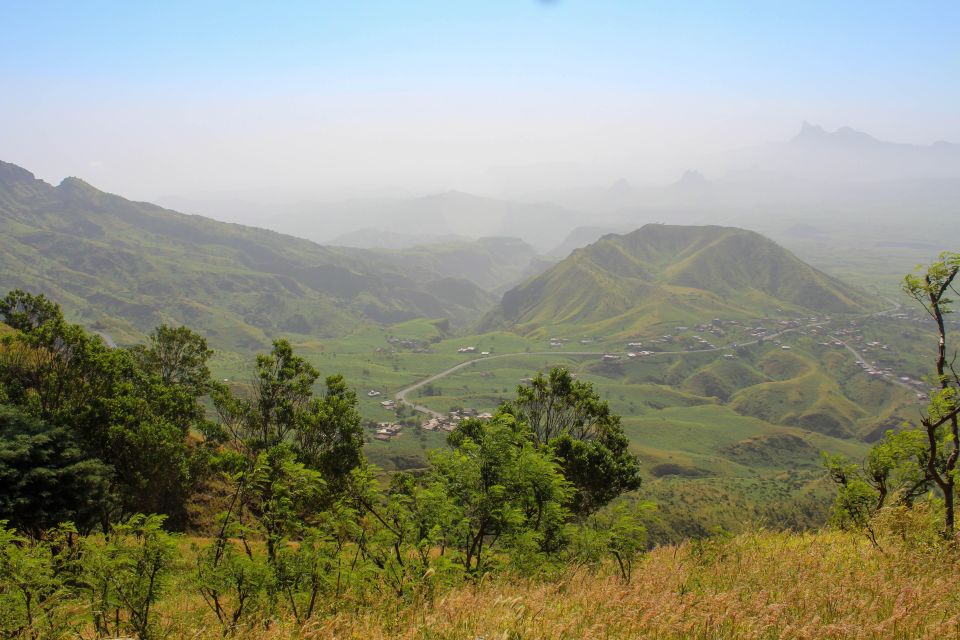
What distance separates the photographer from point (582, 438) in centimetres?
3297

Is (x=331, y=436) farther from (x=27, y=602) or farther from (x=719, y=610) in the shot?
(x=719, y=610)

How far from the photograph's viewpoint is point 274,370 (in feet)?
92.8

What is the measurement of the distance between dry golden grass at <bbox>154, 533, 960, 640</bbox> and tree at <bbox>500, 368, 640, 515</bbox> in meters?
19.2

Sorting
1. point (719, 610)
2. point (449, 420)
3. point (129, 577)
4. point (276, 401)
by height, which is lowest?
point (449, 420)

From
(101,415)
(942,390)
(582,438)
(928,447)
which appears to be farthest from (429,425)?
(942,390)

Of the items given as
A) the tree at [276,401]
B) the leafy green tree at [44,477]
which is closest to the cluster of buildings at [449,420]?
the tree at [276,401]

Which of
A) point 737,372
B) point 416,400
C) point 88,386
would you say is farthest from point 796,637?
point 737,372

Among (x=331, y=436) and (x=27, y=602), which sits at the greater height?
(x=27, y=602)

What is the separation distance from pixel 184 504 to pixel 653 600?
1426 inches

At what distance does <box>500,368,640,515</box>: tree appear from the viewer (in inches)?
1125

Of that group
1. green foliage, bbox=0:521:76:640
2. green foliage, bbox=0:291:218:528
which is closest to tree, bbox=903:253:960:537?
green foliage, bbox=0:521:76:640

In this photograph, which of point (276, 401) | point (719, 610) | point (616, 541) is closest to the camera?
point (719, 610)

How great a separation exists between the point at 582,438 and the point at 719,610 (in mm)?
27512

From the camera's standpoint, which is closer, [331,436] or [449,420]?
[331,436]
